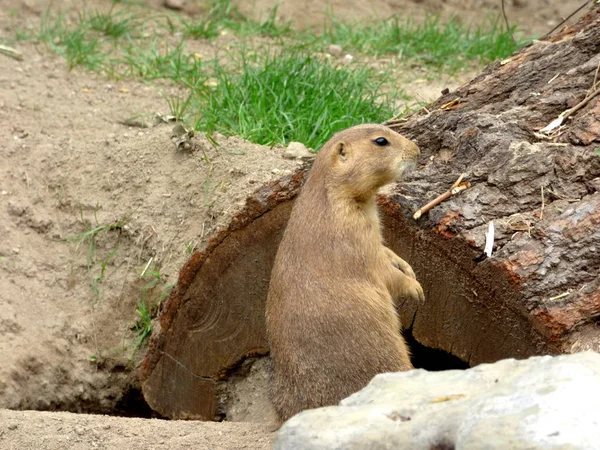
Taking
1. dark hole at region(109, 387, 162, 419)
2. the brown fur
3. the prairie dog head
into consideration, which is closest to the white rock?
the brown fur

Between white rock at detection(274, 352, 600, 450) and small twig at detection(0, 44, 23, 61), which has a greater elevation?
white rock at detection(274, 352, 600, 450)

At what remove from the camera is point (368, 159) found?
14.3ft

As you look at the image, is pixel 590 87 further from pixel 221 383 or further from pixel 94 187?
pixel 94 187

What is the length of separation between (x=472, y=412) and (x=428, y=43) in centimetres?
600

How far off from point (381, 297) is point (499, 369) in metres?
1.47

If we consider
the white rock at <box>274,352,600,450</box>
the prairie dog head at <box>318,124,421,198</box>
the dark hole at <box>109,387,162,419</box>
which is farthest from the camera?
the dark hole at <box>109,387,162,419</box>

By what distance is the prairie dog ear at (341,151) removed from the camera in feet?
14.4

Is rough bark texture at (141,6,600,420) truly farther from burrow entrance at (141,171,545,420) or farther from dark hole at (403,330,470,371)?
dark hole at (403,330,470,371)

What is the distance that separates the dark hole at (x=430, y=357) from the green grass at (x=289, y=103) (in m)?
1.60

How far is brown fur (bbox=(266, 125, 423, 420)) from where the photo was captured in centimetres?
395

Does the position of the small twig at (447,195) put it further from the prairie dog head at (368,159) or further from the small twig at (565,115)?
the small twig at (565,115)

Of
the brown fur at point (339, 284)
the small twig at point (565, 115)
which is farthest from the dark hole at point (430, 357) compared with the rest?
the small twig at point (565, 115)

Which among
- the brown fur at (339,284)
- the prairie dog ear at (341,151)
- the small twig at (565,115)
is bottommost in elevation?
the brown fur at (339,284)

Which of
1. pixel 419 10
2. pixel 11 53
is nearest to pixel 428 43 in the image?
pixel 419 10
